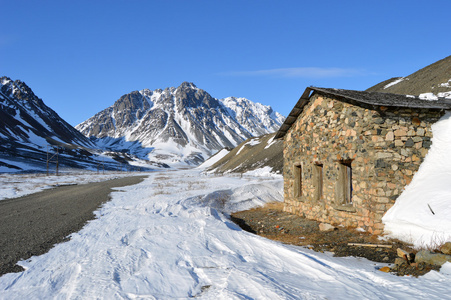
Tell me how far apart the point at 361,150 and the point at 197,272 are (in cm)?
686

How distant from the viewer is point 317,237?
30.8 feet

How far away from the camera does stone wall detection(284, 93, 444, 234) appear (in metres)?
8.90

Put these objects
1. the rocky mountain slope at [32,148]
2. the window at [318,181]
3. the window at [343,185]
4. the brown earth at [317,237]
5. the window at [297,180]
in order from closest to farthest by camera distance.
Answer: the brown earth at [317,237], the window at [343,185], the window at [318,181], the window at [297,180], the rocky mountain slope at [32,148]

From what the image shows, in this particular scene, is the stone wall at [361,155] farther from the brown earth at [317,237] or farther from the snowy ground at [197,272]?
the snowy ground at [197,272]

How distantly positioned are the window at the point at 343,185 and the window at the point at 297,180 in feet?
10.9

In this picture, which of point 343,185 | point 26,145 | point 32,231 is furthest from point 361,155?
point 26,145

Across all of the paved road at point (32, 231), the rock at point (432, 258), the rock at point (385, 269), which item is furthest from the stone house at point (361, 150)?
the paved road at point (32, 231)

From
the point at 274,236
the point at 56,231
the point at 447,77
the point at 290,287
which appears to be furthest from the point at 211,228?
the point at 447,77

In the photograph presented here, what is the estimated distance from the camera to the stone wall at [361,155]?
350 inches

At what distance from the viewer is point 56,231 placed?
9.51 metres

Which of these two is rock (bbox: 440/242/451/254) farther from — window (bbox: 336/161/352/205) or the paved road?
the paved road

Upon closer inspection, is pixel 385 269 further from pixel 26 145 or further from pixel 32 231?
pixel 26 145

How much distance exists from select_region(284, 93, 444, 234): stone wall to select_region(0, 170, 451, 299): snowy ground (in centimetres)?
326

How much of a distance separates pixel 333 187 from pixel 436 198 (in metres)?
3.63
